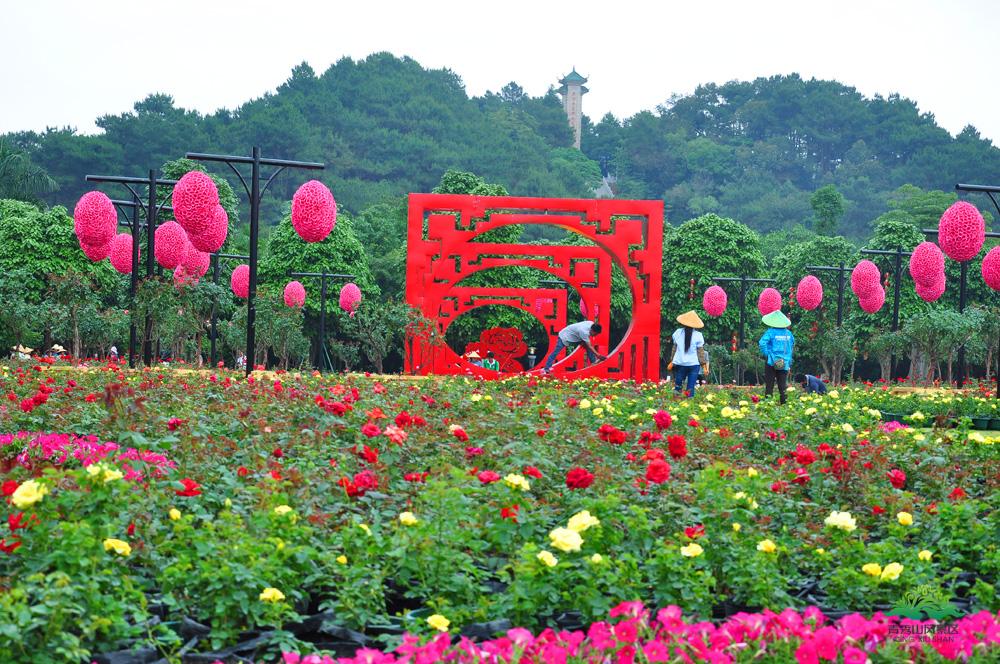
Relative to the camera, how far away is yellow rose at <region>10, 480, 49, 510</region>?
347 cm

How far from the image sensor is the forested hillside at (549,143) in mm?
56656

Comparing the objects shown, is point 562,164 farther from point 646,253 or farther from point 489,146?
point 646,253

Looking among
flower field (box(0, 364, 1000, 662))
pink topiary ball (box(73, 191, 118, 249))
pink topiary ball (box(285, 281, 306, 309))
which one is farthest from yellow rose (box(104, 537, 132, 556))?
pink topiary ball (box(285, 281, 306, 309))

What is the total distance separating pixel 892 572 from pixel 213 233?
41.1ft

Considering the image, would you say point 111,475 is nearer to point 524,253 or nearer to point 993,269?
point 993,269

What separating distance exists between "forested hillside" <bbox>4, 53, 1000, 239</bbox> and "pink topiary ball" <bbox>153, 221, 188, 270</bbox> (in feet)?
112

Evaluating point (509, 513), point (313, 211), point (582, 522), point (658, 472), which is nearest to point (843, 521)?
point (658, 472)

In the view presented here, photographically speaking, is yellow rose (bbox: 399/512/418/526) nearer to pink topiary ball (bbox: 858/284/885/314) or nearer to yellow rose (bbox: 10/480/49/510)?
yellow rose (bbox: 10/480/49/510)

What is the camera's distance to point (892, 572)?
3.97m

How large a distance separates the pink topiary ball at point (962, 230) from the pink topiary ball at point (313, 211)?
29.3ft

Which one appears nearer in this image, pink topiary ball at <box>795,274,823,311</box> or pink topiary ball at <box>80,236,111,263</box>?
pink topiary ball at <box>80,236,111,263</box>

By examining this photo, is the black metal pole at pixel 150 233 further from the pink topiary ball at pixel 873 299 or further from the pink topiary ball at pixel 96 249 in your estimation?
the pink topiary ball at pixel 873 299

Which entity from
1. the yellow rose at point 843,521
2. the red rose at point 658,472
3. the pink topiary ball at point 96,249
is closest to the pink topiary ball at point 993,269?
the pink topiary ball at point 96,249

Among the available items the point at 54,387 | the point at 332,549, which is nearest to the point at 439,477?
the point at 332,549
